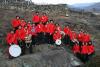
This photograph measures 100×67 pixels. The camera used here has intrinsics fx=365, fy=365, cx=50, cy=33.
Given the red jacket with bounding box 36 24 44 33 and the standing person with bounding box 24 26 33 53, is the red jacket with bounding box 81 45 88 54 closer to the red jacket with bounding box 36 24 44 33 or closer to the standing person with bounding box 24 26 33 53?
the red jacket with bounding box 36 24 44 33

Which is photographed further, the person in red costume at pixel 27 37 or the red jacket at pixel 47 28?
the red jacket at pixel 47 28

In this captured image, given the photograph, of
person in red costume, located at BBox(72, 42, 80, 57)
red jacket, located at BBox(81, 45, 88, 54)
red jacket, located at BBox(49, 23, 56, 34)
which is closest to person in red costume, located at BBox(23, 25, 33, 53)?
red jacket, located at BBox(49, 23, 56, 34)

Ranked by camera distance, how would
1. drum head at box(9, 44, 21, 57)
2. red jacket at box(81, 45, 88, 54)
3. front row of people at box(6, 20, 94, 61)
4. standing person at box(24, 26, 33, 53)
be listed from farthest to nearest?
red jacket at box(81, 45, 88, 54), front row of people at box(6, 20, 94, 61), standing person at box(24, 26, 33, 53), drum head at box(9, 44, 21, 57)

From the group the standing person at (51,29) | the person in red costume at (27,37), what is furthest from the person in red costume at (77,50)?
the person in red costume at (27,37)

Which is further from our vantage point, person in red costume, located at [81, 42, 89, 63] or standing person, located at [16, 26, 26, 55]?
person in red costume, located at [81, 42, 89, 63]

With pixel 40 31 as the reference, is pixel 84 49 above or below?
below

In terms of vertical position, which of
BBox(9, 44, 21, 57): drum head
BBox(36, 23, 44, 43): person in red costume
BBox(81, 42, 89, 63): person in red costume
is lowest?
BBox(81, 42, 89, 63): person in red costume

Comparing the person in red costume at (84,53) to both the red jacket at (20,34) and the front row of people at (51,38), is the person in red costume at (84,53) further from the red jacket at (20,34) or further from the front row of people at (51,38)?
the red jacket at (20,34)

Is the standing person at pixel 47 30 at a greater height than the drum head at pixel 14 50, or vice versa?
the standing person at pixel 47 30

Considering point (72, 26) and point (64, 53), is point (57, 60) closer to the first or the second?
point (64, 53)

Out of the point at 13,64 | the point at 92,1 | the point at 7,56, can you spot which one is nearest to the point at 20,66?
the point at 13,64

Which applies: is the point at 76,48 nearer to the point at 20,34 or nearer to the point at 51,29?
the point at 51,29

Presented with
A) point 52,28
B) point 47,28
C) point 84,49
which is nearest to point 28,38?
point 47,28

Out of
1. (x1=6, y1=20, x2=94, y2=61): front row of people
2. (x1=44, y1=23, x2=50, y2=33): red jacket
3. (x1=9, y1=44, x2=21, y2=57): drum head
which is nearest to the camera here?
(x1=9, y1=44, x2=21, y2=57): drum head
